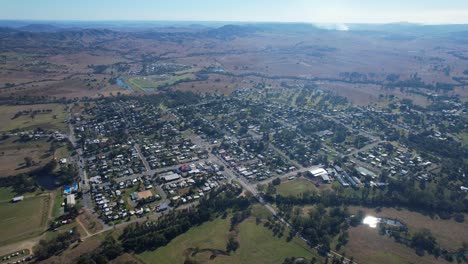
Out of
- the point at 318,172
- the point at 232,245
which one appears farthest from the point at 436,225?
the point at 232,245

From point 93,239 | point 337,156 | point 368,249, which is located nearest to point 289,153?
point 337,156

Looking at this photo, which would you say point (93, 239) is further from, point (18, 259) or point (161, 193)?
point (161, 193)

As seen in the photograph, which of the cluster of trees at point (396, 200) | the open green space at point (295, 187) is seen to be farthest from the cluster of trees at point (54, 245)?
the open green space at point (295, 187)

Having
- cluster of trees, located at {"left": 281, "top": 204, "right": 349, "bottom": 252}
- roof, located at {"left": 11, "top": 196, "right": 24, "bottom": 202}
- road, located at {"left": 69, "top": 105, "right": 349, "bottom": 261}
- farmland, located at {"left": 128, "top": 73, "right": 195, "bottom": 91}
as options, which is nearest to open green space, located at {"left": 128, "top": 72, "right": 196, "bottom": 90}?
farmland, located at {"left": 128, "top": 73, "right": 195, "bottom": 91}

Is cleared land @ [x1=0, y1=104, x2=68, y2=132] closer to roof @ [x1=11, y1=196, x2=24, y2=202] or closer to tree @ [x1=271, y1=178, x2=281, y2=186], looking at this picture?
roof @ [x1=11, y1=196, x2=24, y2=202]

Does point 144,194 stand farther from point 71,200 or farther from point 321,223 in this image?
point 321,223
